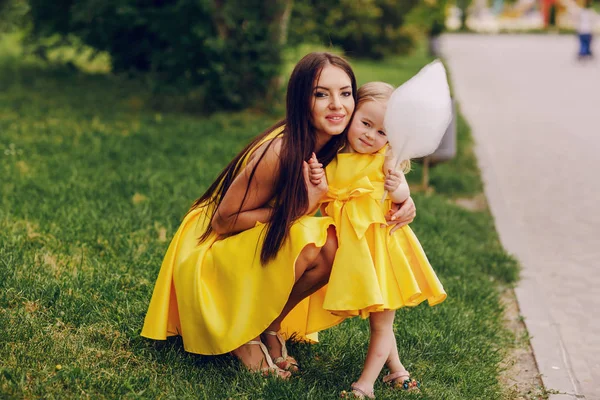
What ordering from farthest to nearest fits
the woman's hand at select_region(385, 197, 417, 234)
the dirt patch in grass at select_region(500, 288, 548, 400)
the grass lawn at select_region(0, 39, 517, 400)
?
the dirt patch in grass at select_region(500, 288, 548, 400) → the grass lawn at select_region(0, 39, 517, 400) → the woman's hand at select_region(385, 197, 417, 234)

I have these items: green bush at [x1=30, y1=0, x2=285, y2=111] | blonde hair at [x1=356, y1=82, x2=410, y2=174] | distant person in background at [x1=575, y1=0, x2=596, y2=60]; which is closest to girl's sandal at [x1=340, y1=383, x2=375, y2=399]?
blonde hair at [x1=356, y1=82, x2=410, y2=174]

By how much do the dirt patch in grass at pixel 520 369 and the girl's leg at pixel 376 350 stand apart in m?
0.78

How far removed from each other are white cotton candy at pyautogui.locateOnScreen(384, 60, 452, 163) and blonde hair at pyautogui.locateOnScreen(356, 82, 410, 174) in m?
0.15

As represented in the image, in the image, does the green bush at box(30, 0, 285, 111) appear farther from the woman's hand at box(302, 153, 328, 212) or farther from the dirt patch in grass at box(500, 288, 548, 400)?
the woman's hand at box(302, 153, 328, 212)

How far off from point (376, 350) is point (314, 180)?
0.74 meters

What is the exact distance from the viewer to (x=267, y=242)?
3.28 metres

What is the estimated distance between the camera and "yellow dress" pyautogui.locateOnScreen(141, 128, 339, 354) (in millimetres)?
3275

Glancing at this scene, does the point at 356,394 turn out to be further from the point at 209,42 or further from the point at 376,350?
the point at 209,42

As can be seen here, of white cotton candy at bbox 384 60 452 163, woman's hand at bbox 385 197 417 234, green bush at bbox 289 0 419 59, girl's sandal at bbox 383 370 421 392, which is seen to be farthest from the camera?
green bush at bbox 289 0 419 59

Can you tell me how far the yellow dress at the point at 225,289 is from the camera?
328 cm

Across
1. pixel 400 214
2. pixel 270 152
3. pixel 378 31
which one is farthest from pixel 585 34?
pixel 270 152

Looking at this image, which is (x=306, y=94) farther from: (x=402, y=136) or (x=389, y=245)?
(x=389, y=245)

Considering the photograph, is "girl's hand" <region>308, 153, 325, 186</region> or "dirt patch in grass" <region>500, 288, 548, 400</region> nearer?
"girl's hand" <region>308, 153, 325, 186</region>

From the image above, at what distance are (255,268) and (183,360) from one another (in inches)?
22.5
